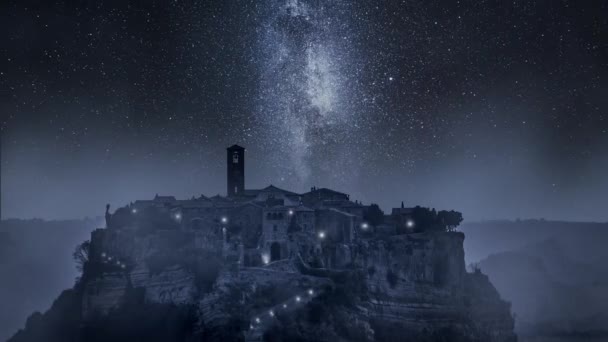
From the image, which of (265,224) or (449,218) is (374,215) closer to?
(449,218)

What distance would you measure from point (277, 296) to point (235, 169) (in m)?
23.7

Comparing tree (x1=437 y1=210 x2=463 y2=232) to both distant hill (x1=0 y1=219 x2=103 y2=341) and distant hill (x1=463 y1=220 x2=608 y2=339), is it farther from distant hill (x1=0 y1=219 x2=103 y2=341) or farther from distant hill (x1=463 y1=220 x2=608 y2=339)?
distant hill (x1=0 y1=219 x2=103 y2=341)

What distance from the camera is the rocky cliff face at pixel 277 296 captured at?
138 ft

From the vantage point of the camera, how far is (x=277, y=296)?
4459cm

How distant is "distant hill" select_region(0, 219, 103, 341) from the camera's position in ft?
461

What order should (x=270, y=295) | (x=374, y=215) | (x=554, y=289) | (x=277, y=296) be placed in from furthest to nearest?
(x=554, y=289) < (x=374, y=215) < (x=277, y=296) < (x=270, y=295)

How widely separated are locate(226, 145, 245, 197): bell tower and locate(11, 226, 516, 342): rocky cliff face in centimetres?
1478

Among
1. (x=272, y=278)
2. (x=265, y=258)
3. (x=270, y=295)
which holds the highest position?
(x=265, y=258)

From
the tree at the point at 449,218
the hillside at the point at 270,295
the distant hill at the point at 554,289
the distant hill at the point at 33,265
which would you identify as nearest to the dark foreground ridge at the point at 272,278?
the hillside at the point at 270,295

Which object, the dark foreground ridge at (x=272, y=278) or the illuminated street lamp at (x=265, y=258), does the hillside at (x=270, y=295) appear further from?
the illuminated street lamp at (x=265, y=258)

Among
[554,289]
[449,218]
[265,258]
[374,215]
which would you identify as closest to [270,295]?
[265,258]

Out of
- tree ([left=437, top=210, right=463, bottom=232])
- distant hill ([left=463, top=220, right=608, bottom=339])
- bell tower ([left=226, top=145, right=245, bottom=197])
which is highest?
bell tower ([left=226, top=145, right=245, bottom=197])

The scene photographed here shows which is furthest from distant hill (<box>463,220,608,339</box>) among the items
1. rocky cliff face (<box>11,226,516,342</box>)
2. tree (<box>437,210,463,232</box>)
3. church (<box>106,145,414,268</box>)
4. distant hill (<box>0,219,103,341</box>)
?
distant hill (<box>0,219,103,341</box>)

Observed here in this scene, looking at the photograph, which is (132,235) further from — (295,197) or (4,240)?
(4,240)
